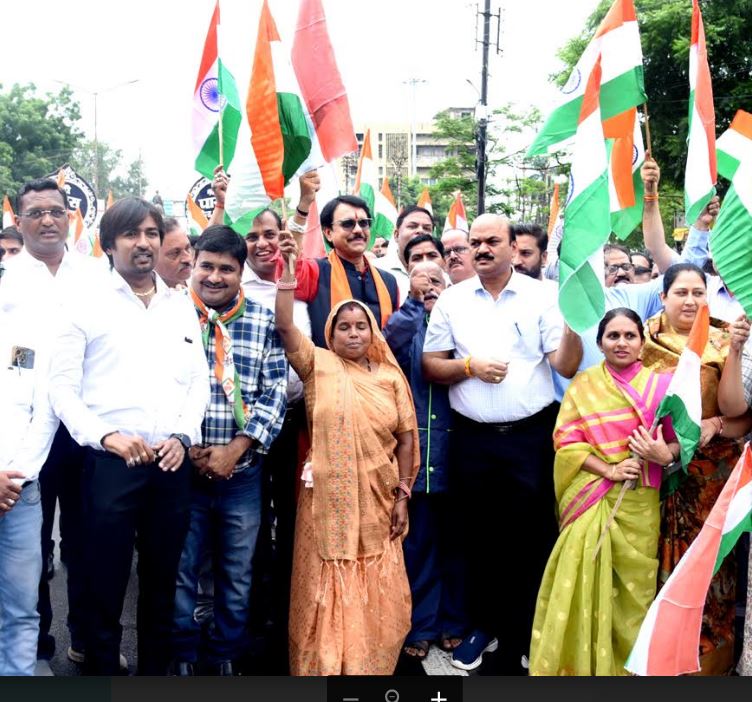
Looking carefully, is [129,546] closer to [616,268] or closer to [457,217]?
[616,268]

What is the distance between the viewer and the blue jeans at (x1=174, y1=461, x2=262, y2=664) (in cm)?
320

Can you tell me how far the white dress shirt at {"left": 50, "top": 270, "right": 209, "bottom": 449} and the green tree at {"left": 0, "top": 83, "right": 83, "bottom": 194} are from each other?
59.7 ft

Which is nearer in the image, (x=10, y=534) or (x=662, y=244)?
(x=10, y=534)

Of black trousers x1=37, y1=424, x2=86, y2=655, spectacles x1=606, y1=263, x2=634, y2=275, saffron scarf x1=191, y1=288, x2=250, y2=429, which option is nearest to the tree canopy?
spectacles x1=606, y1=263, x2=634, y2=275

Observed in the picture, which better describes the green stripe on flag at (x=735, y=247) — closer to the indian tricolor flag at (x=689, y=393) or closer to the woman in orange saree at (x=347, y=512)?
the indian tricolor flag at (x=689, y=393)

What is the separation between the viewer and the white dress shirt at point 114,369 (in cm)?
273

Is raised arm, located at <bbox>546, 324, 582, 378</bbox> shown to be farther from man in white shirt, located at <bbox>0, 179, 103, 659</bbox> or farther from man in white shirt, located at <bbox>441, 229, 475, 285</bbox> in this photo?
man in white shirt, located at <bbox>0, 179, 103, 659</bbox>

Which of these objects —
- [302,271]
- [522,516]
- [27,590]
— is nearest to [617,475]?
[522,516]

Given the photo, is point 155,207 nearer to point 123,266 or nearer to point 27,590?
point 123,266

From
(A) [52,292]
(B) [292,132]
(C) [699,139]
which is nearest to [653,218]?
(C) [699,139]

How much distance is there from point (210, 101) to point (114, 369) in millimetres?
1945

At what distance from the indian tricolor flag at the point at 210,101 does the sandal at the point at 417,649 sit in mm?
2342

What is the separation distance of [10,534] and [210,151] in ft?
7.26

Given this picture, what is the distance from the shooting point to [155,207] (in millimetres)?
2996
